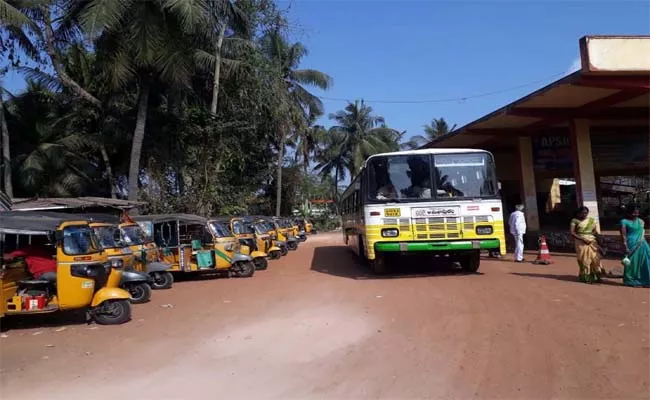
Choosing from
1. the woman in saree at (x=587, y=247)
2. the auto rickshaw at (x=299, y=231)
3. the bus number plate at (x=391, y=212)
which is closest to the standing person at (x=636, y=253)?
the woman in saree at (x=587, y=247)

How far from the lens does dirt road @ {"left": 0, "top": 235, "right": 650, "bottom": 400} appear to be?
5105 millimetres

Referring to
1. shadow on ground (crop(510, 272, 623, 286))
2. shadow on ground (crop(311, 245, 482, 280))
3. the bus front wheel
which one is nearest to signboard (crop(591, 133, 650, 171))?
shadow on ground (crop(311, 245, 482, 280))

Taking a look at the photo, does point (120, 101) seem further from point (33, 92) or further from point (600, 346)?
point (600, 346)

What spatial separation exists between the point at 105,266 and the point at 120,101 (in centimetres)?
1802

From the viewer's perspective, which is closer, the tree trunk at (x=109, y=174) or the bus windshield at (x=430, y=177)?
the bus windshield at (x=430, y=177)

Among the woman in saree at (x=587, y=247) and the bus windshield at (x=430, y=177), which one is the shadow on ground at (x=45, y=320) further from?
the woman in saree at (x=587, y=247)

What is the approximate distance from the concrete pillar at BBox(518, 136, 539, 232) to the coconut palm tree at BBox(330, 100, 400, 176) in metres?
31.5

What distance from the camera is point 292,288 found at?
1186 cm

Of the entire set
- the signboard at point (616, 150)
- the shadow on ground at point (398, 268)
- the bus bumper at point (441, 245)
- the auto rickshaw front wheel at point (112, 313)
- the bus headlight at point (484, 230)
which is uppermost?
the signboard at point (616, 150)

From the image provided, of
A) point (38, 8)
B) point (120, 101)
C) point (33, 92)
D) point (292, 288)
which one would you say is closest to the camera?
point (292, 288)

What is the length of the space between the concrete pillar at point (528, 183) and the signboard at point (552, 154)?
24.8 inches

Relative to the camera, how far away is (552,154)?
898 inches

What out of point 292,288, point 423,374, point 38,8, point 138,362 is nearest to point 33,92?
point 38,8

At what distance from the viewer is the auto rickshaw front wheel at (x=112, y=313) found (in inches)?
334
